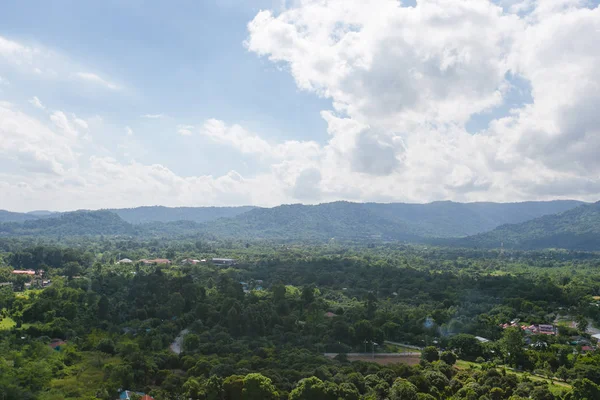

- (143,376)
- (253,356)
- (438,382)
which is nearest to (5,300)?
(143,376)

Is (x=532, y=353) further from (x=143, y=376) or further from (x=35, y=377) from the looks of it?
(x=35, y=377)

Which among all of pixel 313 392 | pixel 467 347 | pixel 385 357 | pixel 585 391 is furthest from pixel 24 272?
pixel 585 391

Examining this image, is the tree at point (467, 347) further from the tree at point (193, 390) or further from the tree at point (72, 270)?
the tree at point (72, 270)

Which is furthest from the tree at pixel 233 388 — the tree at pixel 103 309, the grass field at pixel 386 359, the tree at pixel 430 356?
the tree at pixel 103 309

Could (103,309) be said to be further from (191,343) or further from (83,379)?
(83,379)

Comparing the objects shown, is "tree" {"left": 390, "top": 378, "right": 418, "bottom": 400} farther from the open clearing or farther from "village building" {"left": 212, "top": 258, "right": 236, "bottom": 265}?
"village building" {"left": 212, "top": 258, "right": 236, "bottom": 265}

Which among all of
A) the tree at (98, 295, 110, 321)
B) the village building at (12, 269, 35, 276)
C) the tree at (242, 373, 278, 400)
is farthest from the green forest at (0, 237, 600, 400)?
the village building at (12, 269, 35, 276)


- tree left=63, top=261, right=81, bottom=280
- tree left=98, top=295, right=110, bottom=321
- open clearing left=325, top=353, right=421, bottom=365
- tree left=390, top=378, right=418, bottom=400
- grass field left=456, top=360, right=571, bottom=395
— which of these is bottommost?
open clearing left=325, top=353, right=421, bottom=365
